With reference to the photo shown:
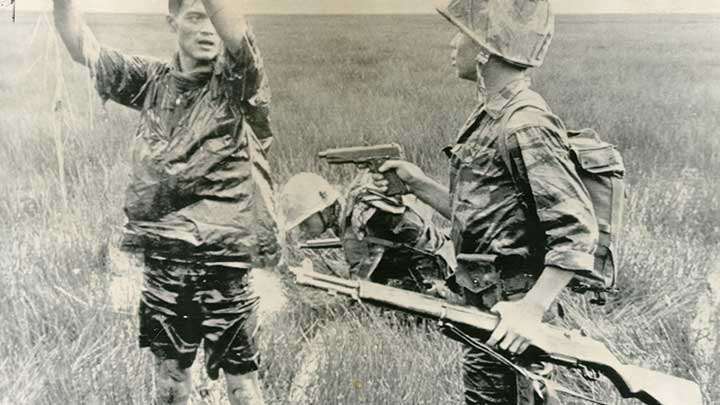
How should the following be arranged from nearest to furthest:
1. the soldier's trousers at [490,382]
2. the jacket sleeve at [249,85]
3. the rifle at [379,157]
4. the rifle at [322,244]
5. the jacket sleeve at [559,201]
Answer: the jacket sleeve at [559,201], the jacket sleeve at [249,85], the soldier's trousers at [490,382], the rifle at [379,157], the rifle at [322,244]

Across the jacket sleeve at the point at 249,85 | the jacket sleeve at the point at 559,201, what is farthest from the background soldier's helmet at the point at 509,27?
the jacket sleeve at the point at 249,85

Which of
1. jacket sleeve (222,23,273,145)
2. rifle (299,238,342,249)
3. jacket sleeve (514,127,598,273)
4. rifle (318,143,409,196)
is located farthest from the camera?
rifle (299,238,342,249)

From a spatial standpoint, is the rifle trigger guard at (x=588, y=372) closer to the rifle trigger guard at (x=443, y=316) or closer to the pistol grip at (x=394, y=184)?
the rifle trigger guard at (x=443, y=316)

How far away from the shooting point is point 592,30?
2.97 m

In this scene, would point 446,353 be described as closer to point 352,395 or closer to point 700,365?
point 352,395

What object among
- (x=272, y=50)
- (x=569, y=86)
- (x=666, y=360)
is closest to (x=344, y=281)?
(x=272, y=50)

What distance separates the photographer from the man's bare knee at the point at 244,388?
3045 millimetres

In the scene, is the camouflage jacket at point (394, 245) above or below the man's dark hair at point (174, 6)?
below

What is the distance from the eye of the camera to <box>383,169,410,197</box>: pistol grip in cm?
288

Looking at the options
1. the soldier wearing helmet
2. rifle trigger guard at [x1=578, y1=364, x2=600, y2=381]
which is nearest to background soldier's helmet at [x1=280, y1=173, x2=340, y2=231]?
the soldier wearing helmet

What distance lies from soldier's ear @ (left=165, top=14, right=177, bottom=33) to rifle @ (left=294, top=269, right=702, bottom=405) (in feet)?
3.35

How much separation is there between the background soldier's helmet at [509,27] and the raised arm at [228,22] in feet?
2.22

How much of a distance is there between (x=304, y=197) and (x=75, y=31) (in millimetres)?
1058

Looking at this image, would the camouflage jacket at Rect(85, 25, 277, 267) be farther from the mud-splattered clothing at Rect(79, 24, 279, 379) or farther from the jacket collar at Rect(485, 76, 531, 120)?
the jacket collar at Rect(485, 76, 531, 120)
